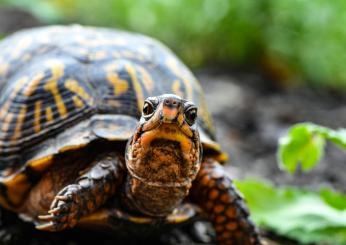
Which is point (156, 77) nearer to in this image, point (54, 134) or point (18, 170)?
point (54, 134)

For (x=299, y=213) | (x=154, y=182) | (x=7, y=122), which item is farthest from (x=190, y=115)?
(x=299, y=213)

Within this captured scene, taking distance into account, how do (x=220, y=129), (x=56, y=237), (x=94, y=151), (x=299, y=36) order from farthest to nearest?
(x=299, y=36) < (x=220, y=129) < (x=56, y=237) < (x=94, y=151)

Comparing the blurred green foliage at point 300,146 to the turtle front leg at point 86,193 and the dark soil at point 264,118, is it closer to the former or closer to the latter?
the turtle front leg at point 86,193

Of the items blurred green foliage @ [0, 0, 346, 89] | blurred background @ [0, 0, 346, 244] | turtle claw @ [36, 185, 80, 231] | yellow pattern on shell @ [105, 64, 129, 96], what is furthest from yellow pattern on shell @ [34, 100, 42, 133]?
blurred green foliage @ [0, 0, 346, 89]

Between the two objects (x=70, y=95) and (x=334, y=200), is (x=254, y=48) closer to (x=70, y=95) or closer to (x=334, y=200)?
(x=334, y=200)

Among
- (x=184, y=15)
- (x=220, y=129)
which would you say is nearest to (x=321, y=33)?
(x=184, y=15)
